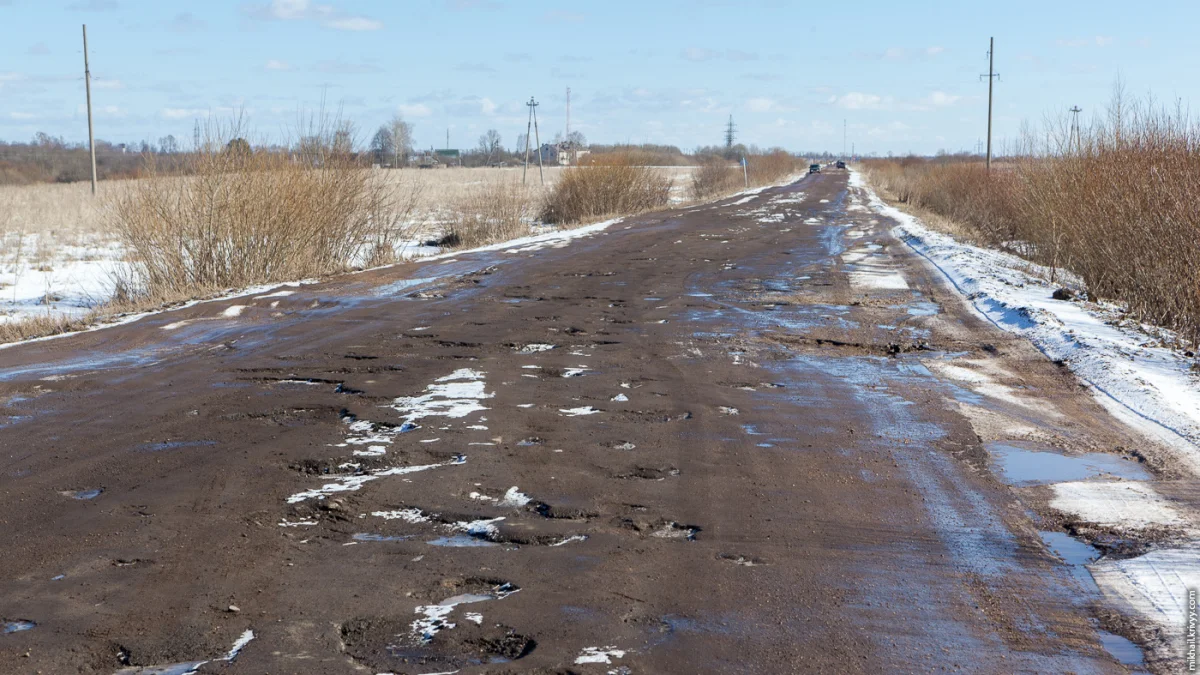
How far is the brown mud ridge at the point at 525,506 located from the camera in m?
3.68

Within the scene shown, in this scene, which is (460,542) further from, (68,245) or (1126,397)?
(68,245)

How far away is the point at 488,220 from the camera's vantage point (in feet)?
86.1

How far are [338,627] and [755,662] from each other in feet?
5.00

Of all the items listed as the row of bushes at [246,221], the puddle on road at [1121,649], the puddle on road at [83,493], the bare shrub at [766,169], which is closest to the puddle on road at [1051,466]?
the puddle on road at [1121,649]

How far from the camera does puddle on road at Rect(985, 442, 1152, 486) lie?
5.86m

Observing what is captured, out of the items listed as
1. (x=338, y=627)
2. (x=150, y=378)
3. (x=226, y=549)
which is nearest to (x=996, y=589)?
(x=338, y=627)

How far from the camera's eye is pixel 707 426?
6844mm

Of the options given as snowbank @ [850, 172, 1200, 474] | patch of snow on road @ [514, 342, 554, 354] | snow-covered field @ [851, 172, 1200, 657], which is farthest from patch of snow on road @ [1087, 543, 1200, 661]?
patch of snow on road @ [514, 342, 554, 354]

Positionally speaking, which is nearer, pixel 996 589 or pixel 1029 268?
pixel 996 589

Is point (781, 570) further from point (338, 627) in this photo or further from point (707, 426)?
point (707, 426)

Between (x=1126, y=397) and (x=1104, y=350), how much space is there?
1813 millimetres

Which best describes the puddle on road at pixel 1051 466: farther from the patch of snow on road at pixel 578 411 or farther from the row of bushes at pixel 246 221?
the row of bushes at pixel 246 221

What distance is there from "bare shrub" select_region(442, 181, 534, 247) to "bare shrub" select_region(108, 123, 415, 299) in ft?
22.7

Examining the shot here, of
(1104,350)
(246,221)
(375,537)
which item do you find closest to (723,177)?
(246,221)
